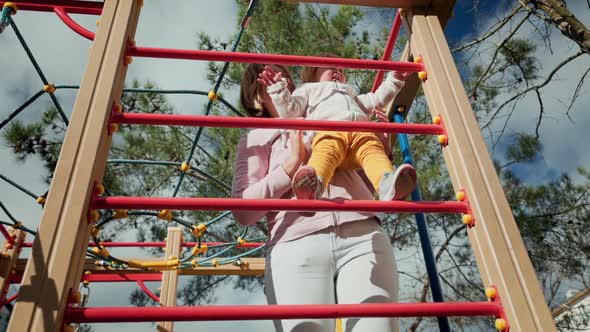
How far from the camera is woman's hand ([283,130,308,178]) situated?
1.19m

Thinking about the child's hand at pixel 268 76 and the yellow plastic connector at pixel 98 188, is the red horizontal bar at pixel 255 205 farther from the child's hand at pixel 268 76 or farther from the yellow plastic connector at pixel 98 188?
the child's hand at pixel 268 76

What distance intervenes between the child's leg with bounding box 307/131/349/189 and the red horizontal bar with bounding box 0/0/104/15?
760 mm

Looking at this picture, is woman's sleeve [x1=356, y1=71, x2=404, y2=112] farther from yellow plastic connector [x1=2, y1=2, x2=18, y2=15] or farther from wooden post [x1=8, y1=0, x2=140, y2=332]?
yellow plastic connector [x1=2, y1=2, x2=18, y2=15]

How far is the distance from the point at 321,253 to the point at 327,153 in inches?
10.3

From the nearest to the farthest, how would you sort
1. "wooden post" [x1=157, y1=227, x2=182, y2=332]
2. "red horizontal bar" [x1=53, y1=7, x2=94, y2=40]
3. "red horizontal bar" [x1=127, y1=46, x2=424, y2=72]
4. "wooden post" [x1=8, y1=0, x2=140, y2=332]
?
"wooden post" [x1=8, y1=0, x2=140, y2=332]
"red horizontal bar" [x1=127, y1=46, x2=424, y2=72]
"red horizontal bar" [x1=53, y1=7, x2=94, y2=40]
"wooden post" [x1=157, y1=227, x2=182, y2=332]

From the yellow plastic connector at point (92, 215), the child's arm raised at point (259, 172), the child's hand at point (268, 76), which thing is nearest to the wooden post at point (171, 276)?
the child's arm raised at point (259, 172)

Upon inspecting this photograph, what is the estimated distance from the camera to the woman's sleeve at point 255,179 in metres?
1.16

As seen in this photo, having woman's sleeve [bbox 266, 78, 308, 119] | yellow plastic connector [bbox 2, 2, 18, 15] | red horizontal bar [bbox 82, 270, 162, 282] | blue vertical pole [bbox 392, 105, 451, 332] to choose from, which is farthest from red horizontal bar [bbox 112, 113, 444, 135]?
red horizontal bar [bbox 82, 270, 162, 282]

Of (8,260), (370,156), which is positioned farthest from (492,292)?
(8,260)

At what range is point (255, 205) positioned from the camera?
88cm

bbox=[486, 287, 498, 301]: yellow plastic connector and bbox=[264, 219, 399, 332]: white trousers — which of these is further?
bbox=[264, 219, 399, 332]: white trousers

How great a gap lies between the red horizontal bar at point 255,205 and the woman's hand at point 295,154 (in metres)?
0.28

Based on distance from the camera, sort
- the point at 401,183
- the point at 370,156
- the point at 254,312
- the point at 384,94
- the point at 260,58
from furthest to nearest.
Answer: the point at 384,94 < the point at 370,156 < the point at 260,58 < the point at 401,183 < the point at 254,312

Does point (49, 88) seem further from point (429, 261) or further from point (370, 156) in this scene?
point (429, 261)
